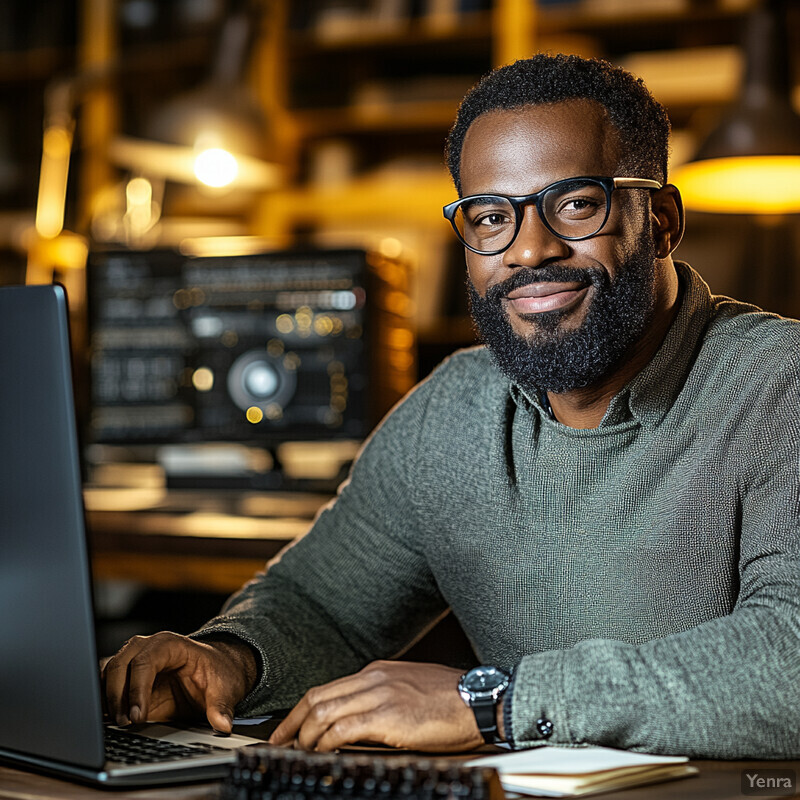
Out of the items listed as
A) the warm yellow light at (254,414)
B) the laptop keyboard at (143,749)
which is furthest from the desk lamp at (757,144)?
the laptop keyboard at (143,749)

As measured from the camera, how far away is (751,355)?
1.13 meters

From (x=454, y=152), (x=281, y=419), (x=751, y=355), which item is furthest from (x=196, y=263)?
(x=751, y=355)

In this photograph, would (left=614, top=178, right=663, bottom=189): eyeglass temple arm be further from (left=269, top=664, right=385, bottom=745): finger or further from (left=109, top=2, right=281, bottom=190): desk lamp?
(left=109, top=2, right=281, bottom=190): desk lamp

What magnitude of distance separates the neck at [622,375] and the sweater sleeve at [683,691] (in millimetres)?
345

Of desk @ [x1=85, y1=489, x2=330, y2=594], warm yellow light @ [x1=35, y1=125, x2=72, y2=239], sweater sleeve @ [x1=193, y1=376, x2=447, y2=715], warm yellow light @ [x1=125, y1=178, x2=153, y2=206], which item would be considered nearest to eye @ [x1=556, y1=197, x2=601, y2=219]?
sweater sleeve @ [x1=193, y1=376, x2=447, y2=715]

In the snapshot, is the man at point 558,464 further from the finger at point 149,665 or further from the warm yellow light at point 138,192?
the warm yellow light at point 138,192

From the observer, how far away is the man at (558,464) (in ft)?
3.53

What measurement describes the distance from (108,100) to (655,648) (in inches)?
145

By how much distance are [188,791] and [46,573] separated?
0.18 metres

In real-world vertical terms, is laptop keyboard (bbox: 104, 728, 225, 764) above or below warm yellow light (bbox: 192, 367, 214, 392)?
below

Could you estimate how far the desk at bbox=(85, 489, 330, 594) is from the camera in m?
1.99

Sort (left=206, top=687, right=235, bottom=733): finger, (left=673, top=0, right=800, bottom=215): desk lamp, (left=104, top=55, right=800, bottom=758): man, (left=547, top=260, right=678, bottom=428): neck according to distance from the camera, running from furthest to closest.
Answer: (left=673, top=0, right=800, bottom=215): desk lamp, (left=547, top=260, right=678, bottom=428): neck, (left=104, top=55, right=800, bottom=758): man, (left=206, top=687, right=235, bottom=733): finger

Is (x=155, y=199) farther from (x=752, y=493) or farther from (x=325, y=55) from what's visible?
(x=752, y=493)

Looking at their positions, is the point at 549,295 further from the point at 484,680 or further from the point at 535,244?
the point at 484,680
